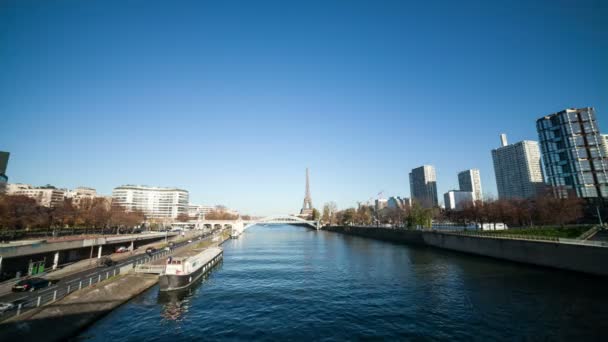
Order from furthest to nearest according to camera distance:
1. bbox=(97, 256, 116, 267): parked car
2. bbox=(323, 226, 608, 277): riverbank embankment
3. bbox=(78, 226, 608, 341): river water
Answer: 1. bbox=(97, 256, 116, 267): parked car
2. bbox=(323, 226, 608, 277): riverbank embankment
3. bbox=(78, 226, 608, 341): river water

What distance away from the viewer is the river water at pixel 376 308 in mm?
23531

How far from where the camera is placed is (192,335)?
2398 centimetres

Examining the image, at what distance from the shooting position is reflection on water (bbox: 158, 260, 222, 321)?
96.6ft

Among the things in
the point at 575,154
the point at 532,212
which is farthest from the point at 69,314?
the point at 575,154

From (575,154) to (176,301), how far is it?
136547 mm

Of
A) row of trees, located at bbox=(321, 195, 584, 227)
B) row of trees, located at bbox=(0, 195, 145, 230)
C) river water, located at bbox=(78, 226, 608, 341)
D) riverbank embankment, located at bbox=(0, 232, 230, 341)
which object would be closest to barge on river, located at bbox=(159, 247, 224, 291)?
river water, located at bbox=(78, 226, 608, 341)

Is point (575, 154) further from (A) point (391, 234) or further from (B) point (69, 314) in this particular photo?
(B) point (69, 314)

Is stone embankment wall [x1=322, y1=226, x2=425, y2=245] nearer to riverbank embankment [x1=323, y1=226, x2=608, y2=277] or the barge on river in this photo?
riverbank embankment [x1=323, y1=226, x2=608, y2=277]

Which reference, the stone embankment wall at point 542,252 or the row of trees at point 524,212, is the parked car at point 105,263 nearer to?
the stone embankment wall at point 542,252

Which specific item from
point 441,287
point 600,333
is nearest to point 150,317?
point 441,287

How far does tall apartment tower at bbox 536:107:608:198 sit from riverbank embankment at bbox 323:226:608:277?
49.9 m

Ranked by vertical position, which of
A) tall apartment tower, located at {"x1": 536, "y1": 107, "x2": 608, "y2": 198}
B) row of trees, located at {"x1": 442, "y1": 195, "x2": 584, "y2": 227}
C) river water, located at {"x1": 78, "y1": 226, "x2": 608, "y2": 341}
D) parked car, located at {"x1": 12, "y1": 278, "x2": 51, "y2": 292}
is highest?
tall apartment tower, located at {"x1": 536, "y1": 107, "x2": 608, "y2": 198}

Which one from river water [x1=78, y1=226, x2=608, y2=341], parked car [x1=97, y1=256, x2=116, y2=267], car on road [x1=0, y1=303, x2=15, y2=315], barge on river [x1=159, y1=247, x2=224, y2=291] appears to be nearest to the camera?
car on road [x1=0, y1=303, x2=15, y2=315]

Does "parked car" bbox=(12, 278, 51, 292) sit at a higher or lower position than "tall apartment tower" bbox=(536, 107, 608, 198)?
lower
